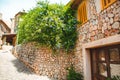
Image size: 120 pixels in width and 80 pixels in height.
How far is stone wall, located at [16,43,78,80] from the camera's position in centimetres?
880

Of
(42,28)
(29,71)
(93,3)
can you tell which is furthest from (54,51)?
(93,3)

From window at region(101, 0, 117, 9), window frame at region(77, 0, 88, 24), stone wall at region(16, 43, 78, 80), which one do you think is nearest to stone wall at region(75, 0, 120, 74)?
window at region(101, 0, 117, 9)

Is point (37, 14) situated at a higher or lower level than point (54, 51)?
higher

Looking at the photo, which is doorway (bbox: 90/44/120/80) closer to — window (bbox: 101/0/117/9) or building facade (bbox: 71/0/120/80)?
building facade (bbox: 71/0/120/80)

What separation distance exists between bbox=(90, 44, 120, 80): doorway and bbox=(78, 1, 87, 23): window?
1.60 metres

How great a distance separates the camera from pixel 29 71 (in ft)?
33.3

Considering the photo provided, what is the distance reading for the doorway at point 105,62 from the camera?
5445 millimetres

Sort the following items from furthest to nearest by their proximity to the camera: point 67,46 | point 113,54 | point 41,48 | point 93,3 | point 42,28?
point 41,48, point 42,28, point 67,46, point 93,3, point 113,54

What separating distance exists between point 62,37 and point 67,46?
23.8 inches

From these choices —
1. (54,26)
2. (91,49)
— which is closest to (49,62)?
(54,26)

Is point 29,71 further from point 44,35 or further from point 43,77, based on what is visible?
point 44,35

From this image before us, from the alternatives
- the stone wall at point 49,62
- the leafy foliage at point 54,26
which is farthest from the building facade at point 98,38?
the stone wall at point 49,62

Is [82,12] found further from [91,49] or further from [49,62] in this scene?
[49,62]

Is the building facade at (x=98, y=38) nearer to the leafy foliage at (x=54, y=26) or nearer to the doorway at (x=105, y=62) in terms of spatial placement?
the doorway at (x=105, y=62)
